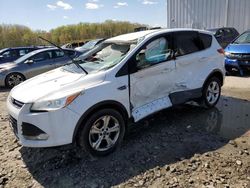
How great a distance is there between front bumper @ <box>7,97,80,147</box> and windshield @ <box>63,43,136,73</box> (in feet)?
3.27

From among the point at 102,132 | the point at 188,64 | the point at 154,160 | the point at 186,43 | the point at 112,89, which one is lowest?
the point at 154,160

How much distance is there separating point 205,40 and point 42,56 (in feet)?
22.9

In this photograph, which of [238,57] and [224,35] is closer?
[238,57]

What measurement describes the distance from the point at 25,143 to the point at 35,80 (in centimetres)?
123

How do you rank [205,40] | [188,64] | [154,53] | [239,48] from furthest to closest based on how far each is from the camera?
[239,48] → [205,40] → [188,64] → [154,53]

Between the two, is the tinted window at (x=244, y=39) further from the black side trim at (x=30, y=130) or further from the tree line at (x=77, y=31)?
the tree line at (x=77, y=31)

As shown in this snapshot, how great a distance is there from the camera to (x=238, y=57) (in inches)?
378

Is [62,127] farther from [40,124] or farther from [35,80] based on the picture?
[35,80]

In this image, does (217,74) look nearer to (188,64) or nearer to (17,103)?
(188,64)

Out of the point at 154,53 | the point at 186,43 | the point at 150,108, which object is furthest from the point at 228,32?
the point at 150,108

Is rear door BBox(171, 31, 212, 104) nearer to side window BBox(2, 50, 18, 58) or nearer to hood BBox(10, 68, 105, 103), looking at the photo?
hood BBox(10, 68, 105, 103)

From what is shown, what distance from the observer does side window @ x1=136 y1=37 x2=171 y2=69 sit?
15.5 feet

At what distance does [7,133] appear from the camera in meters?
5.56

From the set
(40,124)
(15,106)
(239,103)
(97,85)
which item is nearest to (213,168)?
(97,85)
